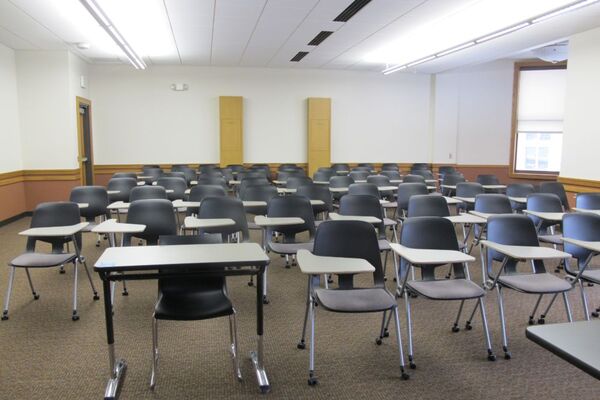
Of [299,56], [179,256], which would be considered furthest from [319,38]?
[179,256]

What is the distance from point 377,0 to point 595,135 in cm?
459

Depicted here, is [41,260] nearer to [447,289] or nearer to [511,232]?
[447,289]

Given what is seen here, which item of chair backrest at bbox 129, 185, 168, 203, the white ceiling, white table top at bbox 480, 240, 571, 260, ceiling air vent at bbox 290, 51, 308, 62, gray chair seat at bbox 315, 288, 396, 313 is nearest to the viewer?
gray chair seat at bbox 315, 288, 396, 313

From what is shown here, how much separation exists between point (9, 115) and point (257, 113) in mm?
5544

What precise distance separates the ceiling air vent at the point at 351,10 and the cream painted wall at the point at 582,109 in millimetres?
4205

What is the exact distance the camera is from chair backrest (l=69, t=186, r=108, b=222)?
20.5 feet

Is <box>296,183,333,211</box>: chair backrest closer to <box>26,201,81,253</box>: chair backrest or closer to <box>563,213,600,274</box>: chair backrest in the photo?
<box>26,201,81,253</box>: chair backrest

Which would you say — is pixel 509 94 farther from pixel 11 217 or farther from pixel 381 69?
pixel 11 217

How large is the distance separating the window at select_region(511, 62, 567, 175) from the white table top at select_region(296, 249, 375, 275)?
34.0 feet

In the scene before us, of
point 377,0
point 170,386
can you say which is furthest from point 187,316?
point 377,0

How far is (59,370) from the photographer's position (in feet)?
10.5

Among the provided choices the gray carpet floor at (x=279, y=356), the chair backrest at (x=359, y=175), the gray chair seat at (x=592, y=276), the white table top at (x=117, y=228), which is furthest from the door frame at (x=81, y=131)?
the gray chair seat at (x=592, y=276)

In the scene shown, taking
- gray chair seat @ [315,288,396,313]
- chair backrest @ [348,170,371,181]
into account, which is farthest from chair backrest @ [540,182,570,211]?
gray chair seat @ [315,288,396,313]

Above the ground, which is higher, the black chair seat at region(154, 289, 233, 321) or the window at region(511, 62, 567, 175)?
the window at region(511, 62, 567, 175)
